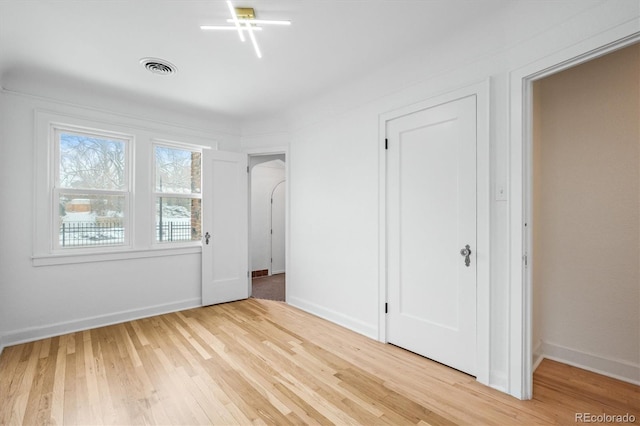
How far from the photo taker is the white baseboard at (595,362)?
2154mm

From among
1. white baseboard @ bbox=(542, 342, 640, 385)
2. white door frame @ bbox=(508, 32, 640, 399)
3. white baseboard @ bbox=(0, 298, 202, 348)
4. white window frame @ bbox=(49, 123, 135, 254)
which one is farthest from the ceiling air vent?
white baseboard @ bbox=(542, 342, 640, 385)

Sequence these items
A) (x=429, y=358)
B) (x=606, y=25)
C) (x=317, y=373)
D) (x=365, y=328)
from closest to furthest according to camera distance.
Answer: (x=606, y=25), (x=317, y=373), (x=429, y=358), (x=365, y=328)

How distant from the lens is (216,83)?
3.09 m

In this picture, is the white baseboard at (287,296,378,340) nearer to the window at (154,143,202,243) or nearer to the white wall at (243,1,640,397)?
the white wall at (243,1,640,397)

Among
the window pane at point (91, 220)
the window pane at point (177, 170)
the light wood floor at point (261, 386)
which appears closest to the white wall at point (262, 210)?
the window pane at point (177, 170)

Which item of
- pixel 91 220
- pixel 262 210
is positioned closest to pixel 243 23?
pixel 91 220

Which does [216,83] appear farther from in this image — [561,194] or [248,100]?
[561,194]

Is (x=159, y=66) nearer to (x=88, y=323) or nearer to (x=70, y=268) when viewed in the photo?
(x=70, y=268)

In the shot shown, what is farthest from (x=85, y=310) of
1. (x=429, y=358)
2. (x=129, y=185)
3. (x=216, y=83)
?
(x=429, y=358)

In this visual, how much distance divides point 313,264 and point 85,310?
259cm

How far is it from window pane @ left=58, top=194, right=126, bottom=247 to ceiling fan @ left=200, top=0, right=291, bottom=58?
95.7 inches

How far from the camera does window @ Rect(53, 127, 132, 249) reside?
3.16 metres

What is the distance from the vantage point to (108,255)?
131 inches

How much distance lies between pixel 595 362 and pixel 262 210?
528 centimetres
